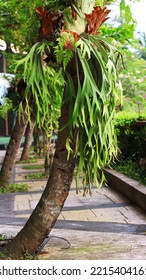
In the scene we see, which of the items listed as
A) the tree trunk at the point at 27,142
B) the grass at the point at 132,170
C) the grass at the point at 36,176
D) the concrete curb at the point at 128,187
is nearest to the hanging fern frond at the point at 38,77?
the concrete curb at the point at 128,187

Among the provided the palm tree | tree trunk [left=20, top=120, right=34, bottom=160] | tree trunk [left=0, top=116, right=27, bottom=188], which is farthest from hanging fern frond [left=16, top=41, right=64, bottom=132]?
tree trunk [left=20, top=120, right=34, bottom=160]

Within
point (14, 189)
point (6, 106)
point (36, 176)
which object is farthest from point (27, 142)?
point (14, 189)

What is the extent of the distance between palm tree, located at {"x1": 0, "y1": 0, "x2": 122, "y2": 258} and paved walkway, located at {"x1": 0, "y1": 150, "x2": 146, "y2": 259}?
60 cm

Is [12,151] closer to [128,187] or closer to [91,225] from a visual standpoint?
[128,187]

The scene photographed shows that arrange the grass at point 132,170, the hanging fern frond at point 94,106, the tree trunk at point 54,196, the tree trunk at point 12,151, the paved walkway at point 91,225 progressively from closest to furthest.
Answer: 1. the hanging fern frond at point 94,106
2. the tree trunk at point 54,196
3. the paved walkway at point 91,225
4. the grass at point 132,170
5. the tree trunk at point 12,151

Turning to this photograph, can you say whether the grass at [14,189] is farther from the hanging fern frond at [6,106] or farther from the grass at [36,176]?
the grass at [36,176]

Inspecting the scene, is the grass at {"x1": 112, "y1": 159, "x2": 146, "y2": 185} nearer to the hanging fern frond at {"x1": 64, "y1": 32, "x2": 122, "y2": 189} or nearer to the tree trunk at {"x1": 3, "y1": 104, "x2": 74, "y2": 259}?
the tree trunk at {"x1": 3, "y1": 104, "x2": 74, "y2": 259}

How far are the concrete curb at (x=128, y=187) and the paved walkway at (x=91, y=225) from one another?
109 mm

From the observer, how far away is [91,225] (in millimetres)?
6453

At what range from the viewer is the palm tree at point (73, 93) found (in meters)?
4.11

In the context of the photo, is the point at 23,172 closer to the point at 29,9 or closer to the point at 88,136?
the point at 29,9

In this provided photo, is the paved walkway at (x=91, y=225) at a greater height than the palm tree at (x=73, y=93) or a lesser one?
lesser

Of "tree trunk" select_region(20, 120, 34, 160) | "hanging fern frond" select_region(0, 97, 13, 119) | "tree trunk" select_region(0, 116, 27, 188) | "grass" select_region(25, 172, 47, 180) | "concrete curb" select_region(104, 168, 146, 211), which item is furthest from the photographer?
"tree trunk" select_region(20, 120, 34, 160)

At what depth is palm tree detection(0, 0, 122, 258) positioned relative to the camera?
4.11 m
